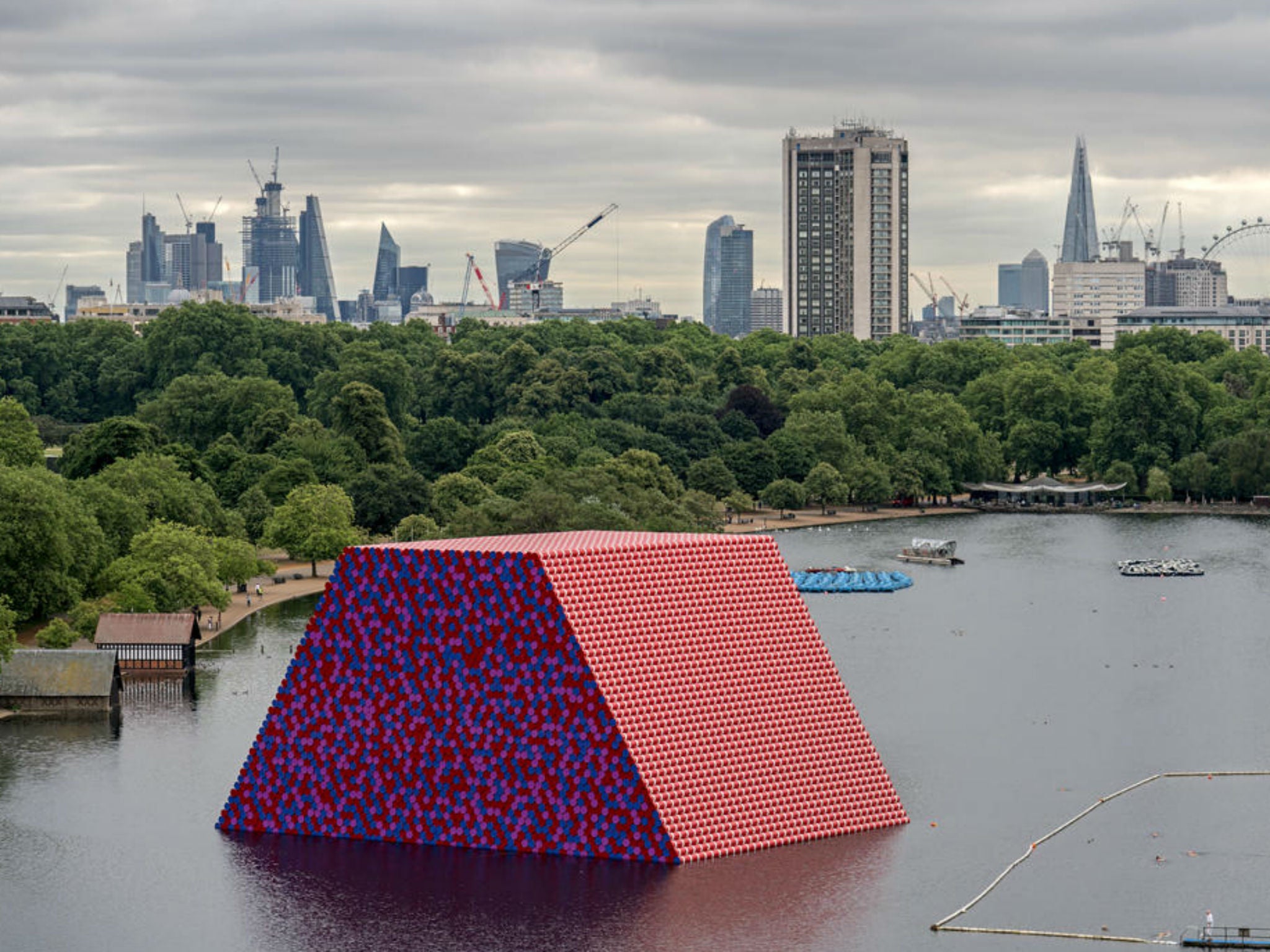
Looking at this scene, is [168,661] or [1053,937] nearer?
[1053,937]

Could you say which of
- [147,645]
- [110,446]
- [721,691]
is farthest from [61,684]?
[110,446]

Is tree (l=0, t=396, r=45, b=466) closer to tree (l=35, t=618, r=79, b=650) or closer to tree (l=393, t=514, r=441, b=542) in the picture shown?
tree (l=393, t=514, r=441, b=542)

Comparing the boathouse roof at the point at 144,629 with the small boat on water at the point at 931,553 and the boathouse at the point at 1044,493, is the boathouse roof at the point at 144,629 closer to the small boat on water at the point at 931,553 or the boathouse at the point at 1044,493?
the small boat on water at the point at 931,553

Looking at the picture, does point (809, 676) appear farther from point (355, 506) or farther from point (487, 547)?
point (355, 506)

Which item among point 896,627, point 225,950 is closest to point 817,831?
point 225,950

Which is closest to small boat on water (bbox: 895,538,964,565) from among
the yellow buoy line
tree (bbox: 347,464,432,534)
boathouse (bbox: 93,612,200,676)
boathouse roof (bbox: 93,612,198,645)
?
tree (bbox: 347,464,432,534)
